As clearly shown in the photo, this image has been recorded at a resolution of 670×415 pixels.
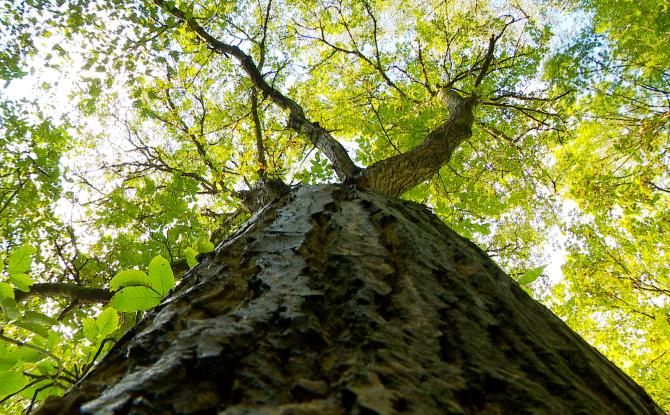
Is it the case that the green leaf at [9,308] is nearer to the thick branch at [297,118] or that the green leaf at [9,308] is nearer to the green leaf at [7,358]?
the green leaf at [7,358]

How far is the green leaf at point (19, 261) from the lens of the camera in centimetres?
151

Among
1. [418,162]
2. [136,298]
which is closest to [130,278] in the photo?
[136,298]

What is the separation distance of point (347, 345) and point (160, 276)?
0.98m

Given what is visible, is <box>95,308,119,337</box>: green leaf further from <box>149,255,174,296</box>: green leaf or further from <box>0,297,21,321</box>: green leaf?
<box>149,255,174,296</box>: green leaf

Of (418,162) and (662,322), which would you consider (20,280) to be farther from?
(662,322)

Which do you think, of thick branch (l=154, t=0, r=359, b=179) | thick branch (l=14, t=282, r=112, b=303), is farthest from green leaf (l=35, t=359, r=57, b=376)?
thick branch (l=14, t=282, r=112, b=303)

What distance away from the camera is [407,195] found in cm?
723

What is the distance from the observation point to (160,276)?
1.48m

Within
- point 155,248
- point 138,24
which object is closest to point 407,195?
point 155,248

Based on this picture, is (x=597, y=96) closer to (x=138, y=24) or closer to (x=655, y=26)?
(x=655, y=26)

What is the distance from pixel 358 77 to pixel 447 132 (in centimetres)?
482

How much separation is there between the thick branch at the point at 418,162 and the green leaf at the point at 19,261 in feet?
7.68

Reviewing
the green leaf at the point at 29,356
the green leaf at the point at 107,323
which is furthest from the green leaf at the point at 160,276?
the green leaf at the point at 29,356

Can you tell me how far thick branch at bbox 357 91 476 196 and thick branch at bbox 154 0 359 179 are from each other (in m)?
0.46
